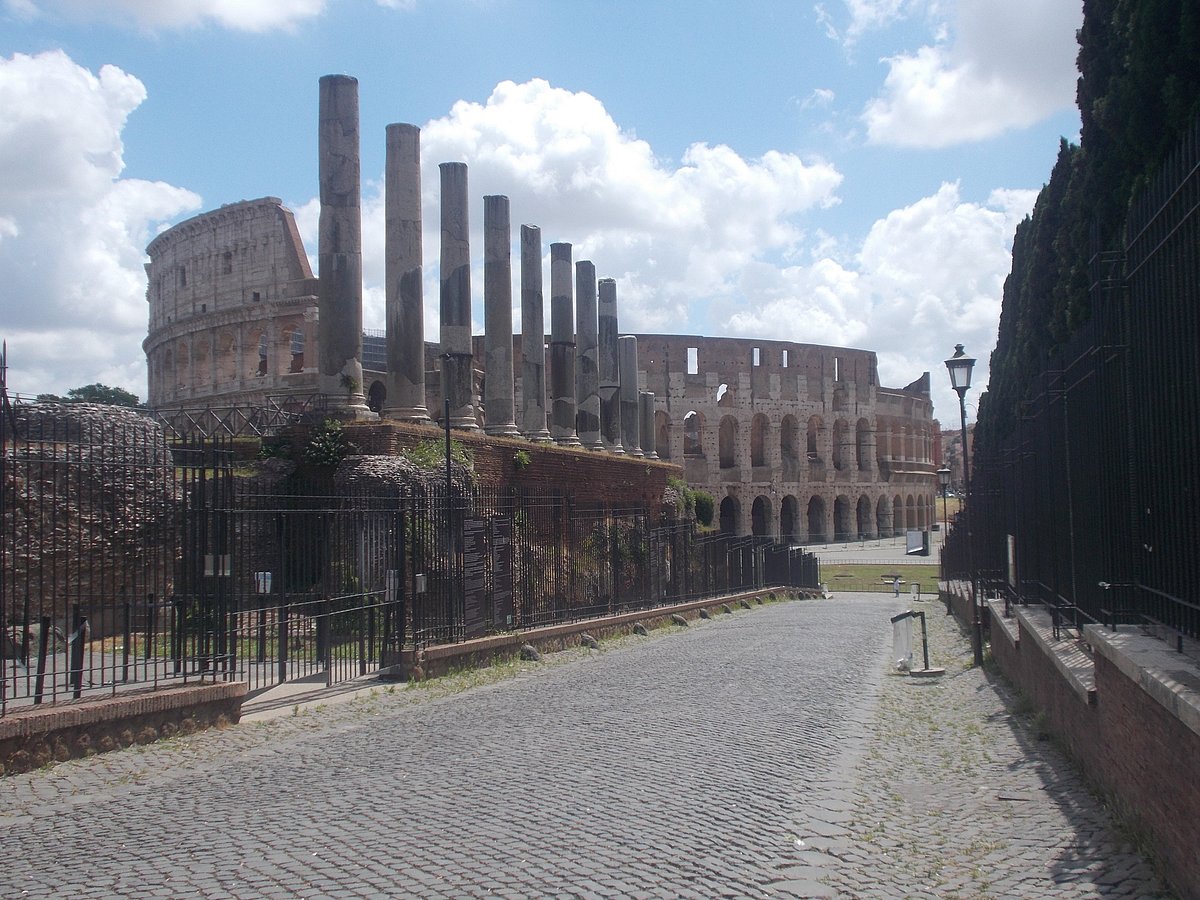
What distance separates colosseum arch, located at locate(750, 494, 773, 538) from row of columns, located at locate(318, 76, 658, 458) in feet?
92.6

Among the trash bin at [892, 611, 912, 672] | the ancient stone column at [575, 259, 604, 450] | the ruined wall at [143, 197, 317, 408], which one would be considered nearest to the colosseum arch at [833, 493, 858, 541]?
the ruined wall at [143, 197, 317, 408]

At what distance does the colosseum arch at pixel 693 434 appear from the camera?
183 feet

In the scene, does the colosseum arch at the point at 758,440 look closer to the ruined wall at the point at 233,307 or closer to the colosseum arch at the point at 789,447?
the colosseum arch at the point at 789,447

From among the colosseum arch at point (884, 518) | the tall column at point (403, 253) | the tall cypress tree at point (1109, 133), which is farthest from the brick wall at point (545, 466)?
the colosseum arch at point (884, 518)

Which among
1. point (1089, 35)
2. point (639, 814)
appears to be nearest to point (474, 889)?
point (639, 814)

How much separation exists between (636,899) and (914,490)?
6270 centimetres

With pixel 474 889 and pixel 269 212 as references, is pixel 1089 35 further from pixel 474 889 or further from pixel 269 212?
pixel 269 212

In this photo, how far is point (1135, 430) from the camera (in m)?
5.29

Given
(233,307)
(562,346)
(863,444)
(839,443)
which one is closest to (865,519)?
(863,444)

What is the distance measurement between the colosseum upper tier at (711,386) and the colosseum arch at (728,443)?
0.08 metres

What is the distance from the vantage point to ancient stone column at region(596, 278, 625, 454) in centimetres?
2811

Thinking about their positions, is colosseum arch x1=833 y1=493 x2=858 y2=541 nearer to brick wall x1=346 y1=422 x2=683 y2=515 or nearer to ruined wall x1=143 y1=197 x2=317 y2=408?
ruined wall x1=143 y1=197 x2=317 y2=408

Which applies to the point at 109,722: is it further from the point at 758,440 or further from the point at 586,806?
the point at 758,440

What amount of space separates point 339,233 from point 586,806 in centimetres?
1180
